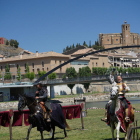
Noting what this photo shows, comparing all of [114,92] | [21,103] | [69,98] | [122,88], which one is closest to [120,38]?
[69,98]

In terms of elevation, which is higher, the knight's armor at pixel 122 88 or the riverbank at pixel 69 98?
the knight's armor at pixel 122 88

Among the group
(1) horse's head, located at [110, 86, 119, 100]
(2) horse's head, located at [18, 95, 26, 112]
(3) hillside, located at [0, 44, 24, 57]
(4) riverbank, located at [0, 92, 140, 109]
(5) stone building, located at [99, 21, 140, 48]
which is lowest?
(4) riverbank, located at [0, 92, 140, 109]

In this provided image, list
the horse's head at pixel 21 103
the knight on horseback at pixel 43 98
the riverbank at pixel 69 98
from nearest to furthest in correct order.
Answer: the horse's head at pixel 21 103, the knight on horseback at pixel 43 98, the riverbank at pixel 69 98

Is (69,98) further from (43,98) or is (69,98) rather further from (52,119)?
(43,98)

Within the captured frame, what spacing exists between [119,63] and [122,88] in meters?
107

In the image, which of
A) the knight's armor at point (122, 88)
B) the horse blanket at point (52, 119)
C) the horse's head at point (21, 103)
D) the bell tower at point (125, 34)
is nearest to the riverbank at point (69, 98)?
the horse blanket at point (52, 119)

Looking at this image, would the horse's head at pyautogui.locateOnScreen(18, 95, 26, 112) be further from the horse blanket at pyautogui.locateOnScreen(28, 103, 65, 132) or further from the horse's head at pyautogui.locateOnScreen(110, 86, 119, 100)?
the horse's head at pyautogui.locateOnScreen(110, 86, 119, 100)

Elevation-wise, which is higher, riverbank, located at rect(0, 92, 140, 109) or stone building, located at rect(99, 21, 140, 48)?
stone building, located at rect(99, 21, 140, 48)

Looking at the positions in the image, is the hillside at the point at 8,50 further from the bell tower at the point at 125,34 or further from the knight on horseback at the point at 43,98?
the knight on horseback at the point at 43,98

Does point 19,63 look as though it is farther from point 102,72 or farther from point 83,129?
point 83,129

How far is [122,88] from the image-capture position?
1139 cm

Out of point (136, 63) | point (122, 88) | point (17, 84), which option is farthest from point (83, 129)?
point (136, 63)

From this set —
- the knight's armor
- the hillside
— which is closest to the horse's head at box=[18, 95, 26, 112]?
the knight's armor

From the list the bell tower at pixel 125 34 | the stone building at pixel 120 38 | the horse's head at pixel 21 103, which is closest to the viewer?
the horse's head at pixel 21 103
